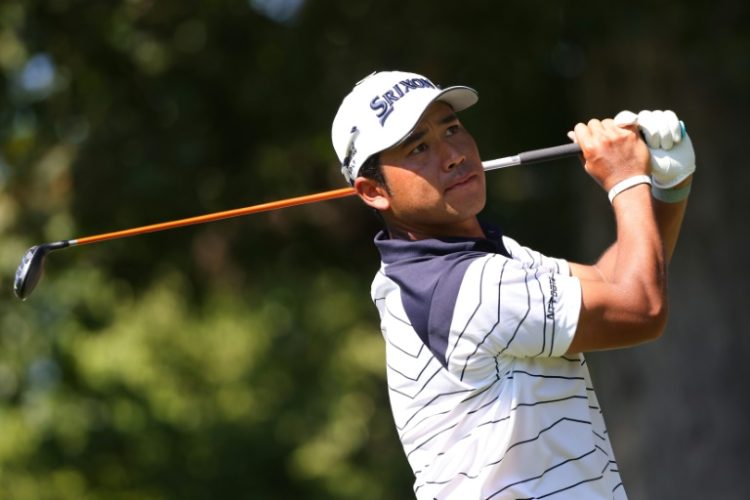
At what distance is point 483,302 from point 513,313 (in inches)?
2.9

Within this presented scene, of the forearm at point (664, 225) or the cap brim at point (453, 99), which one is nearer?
the cap brim at point (453, 99)

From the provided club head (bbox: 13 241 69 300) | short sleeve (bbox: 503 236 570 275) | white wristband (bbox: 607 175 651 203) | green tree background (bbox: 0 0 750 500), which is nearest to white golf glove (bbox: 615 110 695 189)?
white wristband (bbox: 607 175 651 203)

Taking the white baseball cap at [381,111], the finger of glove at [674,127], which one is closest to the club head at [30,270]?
the white baseball cap at [381,111]

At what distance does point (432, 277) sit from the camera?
10.6 feet

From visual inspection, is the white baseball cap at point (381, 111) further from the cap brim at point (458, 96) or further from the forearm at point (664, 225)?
the forearm at point (664, 225)

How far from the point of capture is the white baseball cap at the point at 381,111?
11.1 feet

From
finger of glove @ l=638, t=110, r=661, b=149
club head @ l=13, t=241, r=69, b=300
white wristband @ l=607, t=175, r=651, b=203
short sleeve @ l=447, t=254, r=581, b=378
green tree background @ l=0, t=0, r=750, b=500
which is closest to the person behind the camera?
short sleeve @ l=447, t=254, r=581, b=378

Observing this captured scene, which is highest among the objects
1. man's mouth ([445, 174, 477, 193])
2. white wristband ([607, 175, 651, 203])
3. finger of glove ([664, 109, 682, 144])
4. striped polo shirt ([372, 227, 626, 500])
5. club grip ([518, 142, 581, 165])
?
man's mouth ([445, 174, 477, 193])

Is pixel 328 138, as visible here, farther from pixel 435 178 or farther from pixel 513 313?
pixel 513 313

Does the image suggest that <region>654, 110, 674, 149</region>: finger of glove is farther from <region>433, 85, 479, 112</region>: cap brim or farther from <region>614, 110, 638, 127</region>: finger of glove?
<region>433, 85, 479, 112</region>: cap brim

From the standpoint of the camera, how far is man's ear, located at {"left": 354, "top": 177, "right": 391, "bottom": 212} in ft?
11.5

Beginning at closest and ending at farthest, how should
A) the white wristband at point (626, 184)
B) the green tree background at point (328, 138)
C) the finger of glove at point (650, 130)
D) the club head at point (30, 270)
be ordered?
the white wristband at point (626, 184) < the finger of glove at point (650, 130) < the club head at point (30, 270) < the green tree background at point (328, 138)

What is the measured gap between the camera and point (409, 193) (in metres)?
3.44

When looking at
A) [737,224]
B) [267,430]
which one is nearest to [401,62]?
[737,224]
